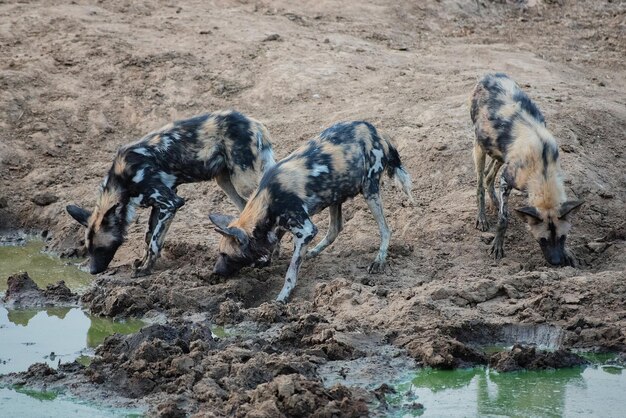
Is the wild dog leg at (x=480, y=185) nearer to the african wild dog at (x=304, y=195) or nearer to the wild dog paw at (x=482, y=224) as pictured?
the wild dog paw at (x=482, y=224)

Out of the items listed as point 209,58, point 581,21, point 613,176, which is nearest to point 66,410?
point 613,176

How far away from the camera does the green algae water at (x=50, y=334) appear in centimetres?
899

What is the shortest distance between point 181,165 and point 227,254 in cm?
127

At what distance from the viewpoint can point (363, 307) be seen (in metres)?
9.61

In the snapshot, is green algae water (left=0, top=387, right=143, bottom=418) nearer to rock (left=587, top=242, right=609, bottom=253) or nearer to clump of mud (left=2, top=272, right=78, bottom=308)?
clump of mud (left=2, top=272, right=78, bottom=308)

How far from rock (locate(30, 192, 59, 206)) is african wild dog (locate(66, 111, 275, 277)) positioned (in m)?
2.14

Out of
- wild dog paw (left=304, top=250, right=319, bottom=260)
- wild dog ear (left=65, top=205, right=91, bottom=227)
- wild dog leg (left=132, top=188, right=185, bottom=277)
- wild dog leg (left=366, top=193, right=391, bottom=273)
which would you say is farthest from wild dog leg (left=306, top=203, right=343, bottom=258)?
wild dog ear (left=65, top=205, right=91, bottom=227)

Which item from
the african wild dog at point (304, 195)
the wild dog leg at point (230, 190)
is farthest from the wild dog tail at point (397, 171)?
the wild dog leg at point (230, 190)

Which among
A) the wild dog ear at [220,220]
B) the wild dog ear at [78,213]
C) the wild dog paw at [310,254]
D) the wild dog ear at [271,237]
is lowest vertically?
the wild dog paw at [310,254]

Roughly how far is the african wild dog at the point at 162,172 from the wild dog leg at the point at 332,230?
2.45ft

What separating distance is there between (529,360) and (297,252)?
2.54 m

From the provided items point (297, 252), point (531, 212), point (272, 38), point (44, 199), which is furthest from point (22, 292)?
point (272, 38)

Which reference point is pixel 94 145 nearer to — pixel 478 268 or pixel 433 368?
pixel 478 268

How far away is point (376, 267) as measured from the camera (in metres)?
10.6
